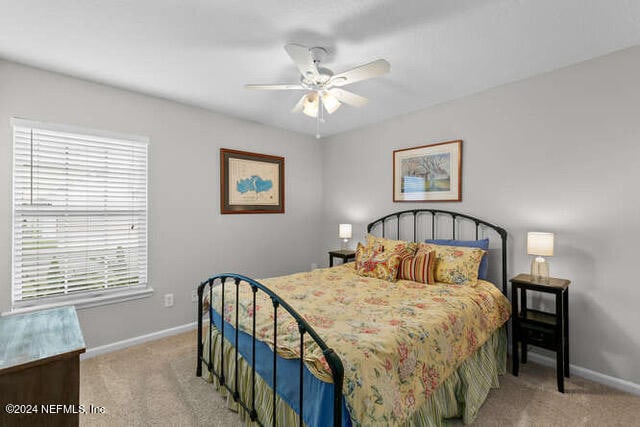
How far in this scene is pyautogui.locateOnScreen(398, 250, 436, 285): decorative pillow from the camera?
2.78 m

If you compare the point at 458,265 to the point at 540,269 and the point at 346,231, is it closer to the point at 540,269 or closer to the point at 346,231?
the point at 540,269

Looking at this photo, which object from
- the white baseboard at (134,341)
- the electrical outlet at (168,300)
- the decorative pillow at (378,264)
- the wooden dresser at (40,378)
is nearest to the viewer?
the wooden dresser at (40,378)

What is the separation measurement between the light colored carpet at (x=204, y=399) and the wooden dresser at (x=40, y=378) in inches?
31.4

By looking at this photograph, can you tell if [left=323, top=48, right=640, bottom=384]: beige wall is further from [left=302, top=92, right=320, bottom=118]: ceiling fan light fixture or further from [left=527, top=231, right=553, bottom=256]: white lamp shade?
[left=302, top=92, right=320, bottom=118]: ceiling fan light fixture

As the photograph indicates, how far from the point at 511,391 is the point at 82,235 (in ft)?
12.6

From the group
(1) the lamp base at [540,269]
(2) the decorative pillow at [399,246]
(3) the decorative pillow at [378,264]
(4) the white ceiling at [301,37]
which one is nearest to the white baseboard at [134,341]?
(3) the decorative pillow at [378,264]

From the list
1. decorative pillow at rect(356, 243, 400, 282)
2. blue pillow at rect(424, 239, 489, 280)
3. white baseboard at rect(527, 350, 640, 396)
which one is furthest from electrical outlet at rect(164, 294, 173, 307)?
white baseboard at rect(527, 350, 640, 396)

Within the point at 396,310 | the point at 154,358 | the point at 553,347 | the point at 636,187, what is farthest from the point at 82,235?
the point at 636,187

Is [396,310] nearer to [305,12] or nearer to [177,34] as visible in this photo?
[305,12]

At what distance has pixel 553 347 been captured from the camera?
2.28m

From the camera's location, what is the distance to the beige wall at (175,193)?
250cm

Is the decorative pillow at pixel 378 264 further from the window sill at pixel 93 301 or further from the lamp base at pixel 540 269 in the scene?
the window sill at pixel 93 301

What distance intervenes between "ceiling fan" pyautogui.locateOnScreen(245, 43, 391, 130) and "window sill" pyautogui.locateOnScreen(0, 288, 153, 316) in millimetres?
2342

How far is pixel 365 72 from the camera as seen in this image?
6.67 ft
